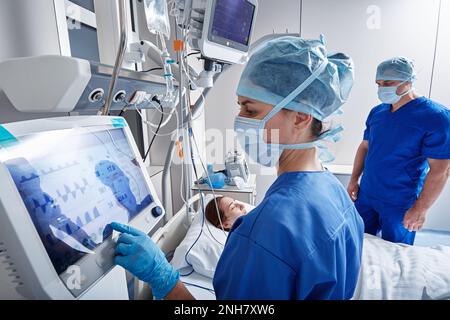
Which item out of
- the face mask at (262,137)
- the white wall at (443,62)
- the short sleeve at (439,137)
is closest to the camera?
the face mask at (262,137)

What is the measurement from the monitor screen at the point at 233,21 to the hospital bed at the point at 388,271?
105 centimetres

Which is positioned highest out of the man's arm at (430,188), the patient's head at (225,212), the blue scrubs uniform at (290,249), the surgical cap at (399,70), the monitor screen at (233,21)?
the monitor screen at (233,21)

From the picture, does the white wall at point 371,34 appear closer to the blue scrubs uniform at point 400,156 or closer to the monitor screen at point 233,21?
the blue scrubs uniform at point 400,156

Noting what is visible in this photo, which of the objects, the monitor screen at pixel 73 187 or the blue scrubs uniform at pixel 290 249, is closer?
the monitor screen at pixel 73 187

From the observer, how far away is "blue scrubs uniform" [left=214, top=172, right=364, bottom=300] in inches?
24.2


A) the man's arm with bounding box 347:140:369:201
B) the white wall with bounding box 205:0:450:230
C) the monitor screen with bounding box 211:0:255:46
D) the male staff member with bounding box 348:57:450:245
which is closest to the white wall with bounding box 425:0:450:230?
the white wall with bounding box 205:0:450:230

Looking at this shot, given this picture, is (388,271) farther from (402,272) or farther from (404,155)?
(404,155)

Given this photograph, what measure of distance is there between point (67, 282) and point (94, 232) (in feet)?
0.41

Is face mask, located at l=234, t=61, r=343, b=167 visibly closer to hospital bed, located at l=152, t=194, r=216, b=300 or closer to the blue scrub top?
hospital bed, located at l=152, t=194, r=216, b=300

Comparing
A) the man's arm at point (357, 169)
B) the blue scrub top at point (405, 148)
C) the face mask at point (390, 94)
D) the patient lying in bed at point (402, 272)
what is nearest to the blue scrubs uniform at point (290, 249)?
the patient lying in bed at point (402, 272)

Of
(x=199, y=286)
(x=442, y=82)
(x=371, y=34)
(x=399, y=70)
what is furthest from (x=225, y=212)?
(x=442, y=82)

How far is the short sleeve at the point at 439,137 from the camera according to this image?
1677mm
